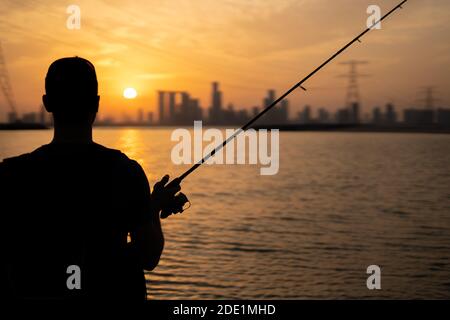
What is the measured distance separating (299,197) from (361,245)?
14.9 m

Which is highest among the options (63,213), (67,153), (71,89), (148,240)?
→ (71,89)

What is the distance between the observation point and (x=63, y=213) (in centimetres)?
215

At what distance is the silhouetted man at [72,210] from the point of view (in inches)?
84.3

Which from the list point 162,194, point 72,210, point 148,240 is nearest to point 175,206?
point 162,194

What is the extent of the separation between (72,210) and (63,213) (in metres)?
0.04

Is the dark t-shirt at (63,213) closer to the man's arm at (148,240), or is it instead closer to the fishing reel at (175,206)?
the man's arm at (148,240)

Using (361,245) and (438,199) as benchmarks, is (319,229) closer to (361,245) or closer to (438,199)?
(361,245)

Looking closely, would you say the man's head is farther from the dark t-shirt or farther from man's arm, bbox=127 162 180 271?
man's arm, bbox=127 162 180 271

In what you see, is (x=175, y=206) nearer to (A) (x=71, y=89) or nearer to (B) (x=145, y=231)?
(B) (x=145, y=231)

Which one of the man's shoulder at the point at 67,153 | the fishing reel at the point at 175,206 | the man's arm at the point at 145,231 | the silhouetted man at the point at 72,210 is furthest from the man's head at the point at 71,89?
the fishing reel at the point at 175,206

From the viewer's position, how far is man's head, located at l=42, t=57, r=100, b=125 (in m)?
2.20

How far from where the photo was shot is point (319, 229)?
2248 cm

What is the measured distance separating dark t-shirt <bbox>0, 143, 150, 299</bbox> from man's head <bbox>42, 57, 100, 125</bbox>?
0.14m
